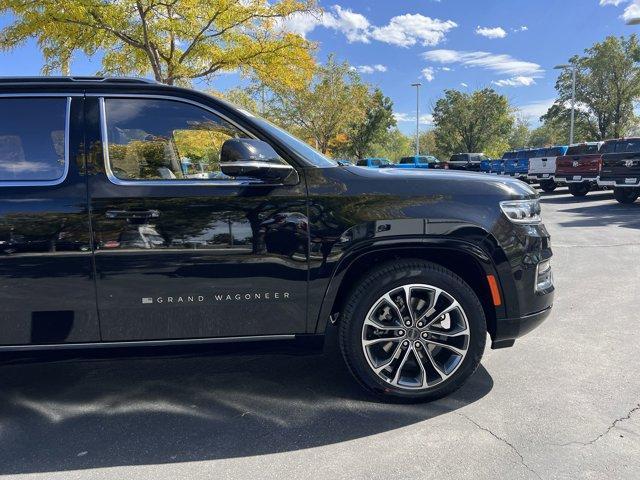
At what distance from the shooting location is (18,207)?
2588 millimetres

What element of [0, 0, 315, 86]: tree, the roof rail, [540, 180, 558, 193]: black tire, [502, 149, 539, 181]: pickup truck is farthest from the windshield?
[502, 149, 539, 181]: pickup truck

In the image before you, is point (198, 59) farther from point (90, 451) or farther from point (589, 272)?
point (90, 451)

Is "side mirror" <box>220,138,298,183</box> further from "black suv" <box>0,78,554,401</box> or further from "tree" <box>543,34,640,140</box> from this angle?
"tree" <box>543,34,640,140</box>

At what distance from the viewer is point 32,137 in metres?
2.76

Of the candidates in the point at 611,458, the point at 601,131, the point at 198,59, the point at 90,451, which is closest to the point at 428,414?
the point at 611,458

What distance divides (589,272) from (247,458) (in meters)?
5.59

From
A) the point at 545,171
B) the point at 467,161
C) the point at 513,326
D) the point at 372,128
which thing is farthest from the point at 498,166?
the point at 513,326

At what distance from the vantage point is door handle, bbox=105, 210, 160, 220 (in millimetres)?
2615

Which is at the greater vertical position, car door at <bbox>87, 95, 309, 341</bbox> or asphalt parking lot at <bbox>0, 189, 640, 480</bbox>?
car door at <bbox>87, 95, 309, 341</bbox>

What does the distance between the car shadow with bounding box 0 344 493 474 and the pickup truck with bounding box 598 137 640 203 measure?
13.2 metres

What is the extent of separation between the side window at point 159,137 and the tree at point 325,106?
27.5 m

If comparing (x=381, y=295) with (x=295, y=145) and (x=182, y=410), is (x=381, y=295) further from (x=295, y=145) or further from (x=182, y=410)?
(x=182, y=410)

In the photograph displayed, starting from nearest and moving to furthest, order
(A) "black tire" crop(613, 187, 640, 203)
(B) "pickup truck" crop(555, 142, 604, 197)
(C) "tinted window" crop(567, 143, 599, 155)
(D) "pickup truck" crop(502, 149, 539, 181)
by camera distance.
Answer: (A) "black tire" crop(613, 187, 640, 203)
(B) "pickup truck" crop(555, 142, 604, 197)
(C) "tinted window" crop(567, 143, 599, 155)
(D) "pickup truck" crop(502, 149, 539, 181)

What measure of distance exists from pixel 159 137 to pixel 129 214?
1.95 feet
